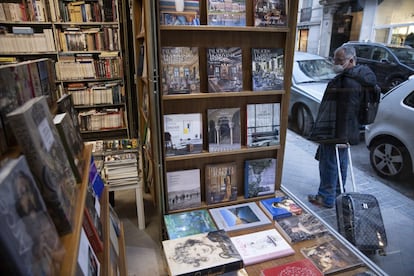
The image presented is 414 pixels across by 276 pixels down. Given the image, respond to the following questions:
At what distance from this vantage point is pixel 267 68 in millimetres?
1777

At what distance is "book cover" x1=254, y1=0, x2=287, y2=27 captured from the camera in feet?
5.49

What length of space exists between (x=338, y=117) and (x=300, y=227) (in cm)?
115

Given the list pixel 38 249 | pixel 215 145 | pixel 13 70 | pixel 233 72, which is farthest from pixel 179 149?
pixel 38 249

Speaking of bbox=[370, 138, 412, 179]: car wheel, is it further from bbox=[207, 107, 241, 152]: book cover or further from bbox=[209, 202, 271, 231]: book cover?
bbox=[207, 107, 241, 152]: book cover

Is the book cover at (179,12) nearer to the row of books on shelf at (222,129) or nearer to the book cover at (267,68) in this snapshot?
the book cover at (267,68)

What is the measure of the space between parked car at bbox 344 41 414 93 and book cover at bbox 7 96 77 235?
2.07m

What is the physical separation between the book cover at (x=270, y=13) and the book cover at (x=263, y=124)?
522mm

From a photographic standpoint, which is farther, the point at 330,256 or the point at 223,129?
the point at 223,129

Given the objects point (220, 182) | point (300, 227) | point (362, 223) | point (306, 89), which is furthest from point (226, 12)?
point (306, 89)

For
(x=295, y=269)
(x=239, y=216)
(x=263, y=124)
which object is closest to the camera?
(x=295, y=269)

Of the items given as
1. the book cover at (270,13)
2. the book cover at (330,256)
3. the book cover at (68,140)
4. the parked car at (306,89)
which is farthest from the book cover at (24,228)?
the parked car at (306,89)

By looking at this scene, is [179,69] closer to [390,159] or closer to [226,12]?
[226,12]

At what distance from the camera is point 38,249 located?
0.58m

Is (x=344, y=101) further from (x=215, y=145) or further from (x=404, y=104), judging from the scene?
(x=215, y=145)
